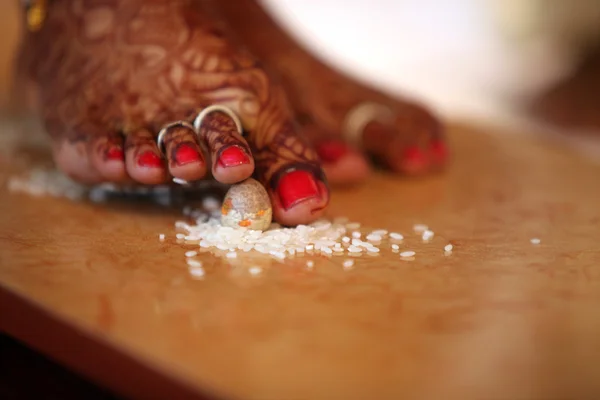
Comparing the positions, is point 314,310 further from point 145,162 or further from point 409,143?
point 409,143

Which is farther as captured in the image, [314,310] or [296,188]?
[296,188]

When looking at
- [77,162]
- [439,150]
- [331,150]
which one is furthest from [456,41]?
[77,162]

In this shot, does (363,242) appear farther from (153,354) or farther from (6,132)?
(6,132)

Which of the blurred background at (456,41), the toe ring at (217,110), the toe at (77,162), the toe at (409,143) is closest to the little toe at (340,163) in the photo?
the toe at (409,143)

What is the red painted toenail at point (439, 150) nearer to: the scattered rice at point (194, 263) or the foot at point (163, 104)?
the foot at point (163, 104)

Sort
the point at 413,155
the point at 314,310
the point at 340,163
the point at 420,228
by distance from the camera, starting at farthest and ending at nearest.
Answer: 1. the point at 413,155
2. the point at 340,163
3. the point at 420,228
4. the point at 314,310

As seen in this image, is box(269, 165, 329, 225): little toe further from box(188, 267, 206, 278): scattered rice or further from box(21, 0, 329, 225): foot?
box(188, 267, 206, 278): scattered rice
